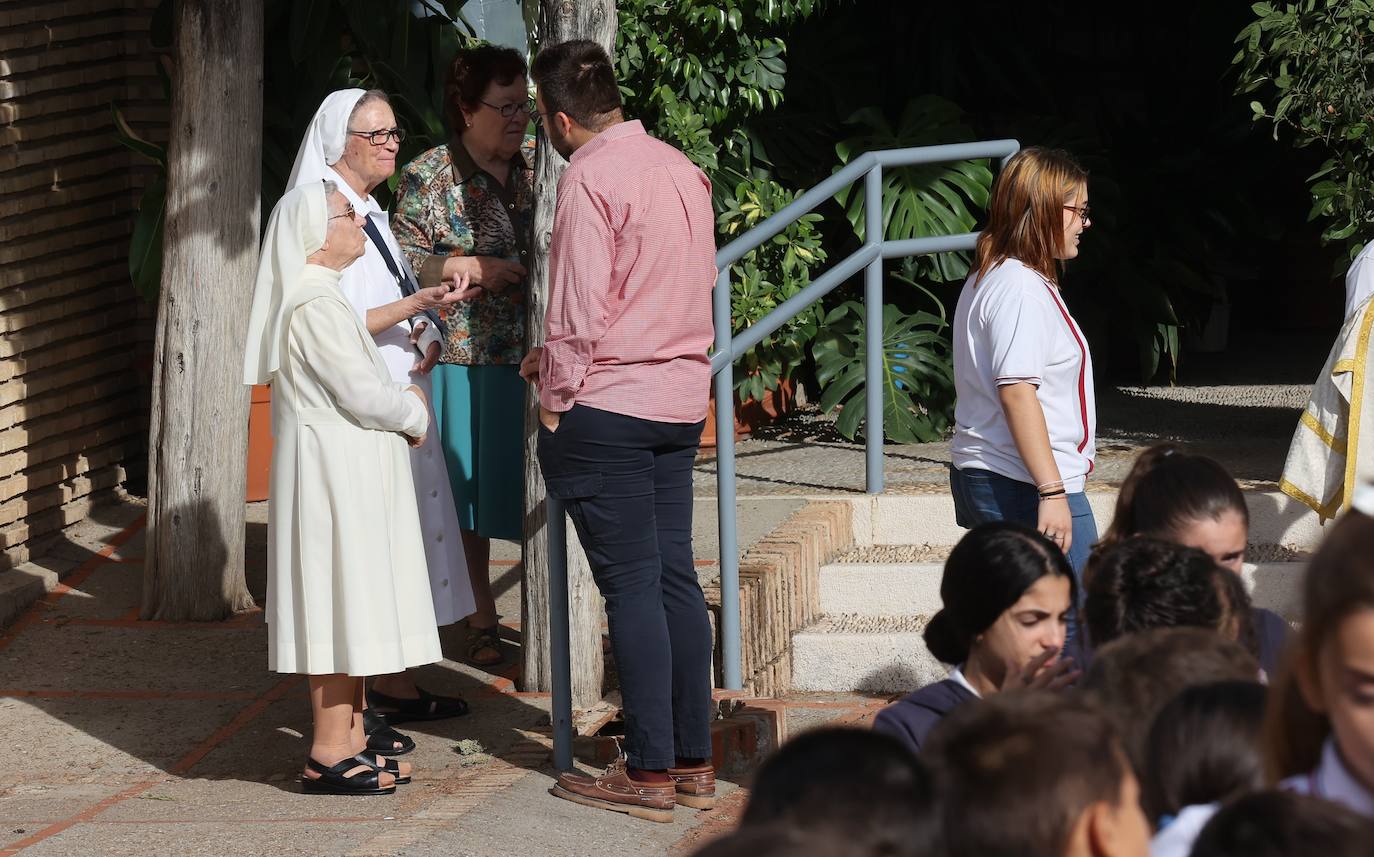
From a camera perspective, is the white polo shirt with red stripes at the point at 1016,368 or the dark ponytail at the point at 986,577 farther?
the white polo shirt with red stripes at the point at 1016,368

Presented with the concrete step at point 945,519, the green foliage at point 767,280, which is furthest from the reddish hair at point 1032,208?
the green foliage at point 767,280

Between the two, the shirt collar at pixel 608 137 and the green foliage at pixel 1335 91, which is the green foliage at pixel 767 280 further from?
the shirt collar at pixel 608 137

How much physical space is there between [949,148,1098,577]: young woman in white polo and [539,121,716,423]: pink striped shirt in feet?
2.07

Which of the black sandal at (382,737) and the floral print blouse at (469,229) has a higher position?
the floral print blouse at (469,229)

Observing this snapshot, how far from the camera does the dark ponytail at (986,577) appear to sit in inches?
108

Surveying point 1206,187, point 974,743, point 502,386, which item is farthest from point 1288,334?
point 974,743

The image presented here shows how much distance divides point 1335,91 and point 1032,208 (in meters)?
2.27

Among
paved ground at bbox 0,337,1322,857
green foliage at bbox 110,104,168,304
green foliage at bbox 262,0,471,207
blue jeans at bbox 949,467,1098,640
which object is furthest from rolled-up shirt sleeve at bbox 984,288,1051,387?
green foliage at bbox 110,104,168,304

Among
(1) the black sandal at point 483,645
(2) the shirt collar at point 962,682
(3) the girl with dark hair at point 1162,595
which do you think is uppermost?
(3) the girl with dark hair at point 1162,595

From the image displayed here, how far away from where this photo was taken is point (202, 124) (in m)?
5.50

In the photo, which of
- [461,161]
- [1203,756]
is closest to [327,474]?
[461,161]

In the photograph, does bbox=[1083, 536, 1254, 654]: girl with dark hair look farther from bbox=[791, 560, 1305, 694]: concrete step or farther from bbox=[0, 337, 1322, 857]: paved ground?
bbox=[791, 560, 1305, 694]: concrete step

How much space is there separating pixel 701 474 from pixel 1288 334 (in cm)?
471

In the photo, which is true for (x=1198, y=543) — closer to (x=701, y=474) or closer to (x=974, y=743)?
(x=974, y=743)
